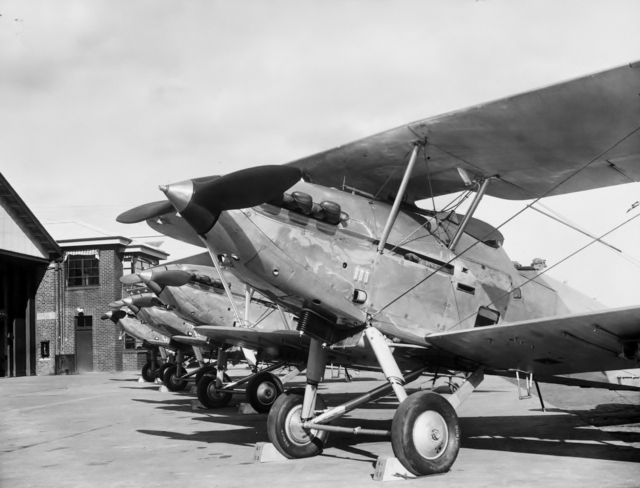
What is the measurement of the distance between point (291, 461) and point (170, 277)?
905 cm

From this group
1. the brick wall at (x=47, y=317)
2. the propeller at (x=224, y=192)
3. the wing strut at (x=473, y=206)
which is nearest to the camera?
the propeller at (x=224, y=192)

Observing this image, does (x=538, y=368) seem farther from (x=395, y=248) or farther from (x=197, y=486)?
(x=197, y=486)

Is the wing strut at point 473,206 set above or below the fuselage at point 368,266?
above

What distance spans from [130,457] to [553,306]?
637cm

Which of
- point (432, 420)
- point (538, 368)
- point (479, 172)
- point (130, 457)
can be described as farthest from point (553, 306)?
point (130, 457)

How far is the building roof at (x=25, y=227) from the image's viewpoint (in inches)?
1480

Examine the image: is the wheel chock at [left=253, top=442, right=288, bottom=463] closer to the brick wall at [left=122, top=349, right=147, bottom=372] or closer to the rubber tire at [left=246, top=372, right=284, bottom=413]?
the rubber tire at [left=246, top=372, right=284, bottom=413]

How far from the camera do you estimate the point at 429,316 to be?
845cm

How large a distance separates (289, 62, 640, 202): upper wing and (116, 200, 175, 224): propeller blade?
2.10 metres

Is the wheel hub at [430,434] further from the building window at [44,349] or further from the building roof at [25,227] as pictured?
the building window at [44,349]

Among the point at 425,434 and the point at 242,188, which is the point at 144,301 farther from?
the point at 425,434

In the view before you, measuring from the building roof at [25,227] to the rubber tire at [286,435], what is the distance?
3322cm

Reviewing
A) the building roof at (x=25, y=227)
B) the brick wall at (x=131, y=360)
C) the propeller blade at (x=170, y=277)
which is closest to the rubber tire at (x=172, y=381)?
the propeller blade at (x=170, y=277)

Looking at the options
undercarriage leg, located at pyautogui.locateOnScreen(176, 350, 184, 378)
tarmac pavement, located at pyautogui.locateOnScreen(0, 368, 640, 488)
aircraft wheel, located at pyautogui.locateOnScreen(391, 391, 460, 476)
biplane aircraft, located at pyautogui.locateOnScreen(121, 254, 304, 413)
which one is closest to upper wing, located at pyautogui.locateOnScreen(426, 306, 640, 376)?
aircraft wheel, located at pyautogui.locateOnScreen(391, 391, 460, 476)
